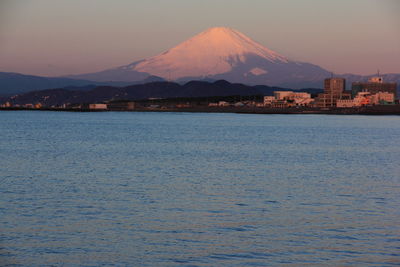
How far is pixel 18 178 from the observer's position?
93.5 feet

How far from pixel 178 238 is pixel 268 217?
3845 millimetres

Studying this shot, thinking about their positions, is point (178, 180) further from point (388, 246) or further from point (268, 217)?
point (388, 246)

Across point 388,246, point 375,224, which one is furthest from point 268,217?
point 388,246

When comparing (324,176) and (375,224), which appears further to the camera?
(324,176)

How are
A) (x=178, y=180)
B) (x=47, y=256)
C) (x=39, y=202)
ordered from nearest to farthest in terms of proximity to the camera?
(x=47, y=256), (x=39, y=202), (x=178, y=180)

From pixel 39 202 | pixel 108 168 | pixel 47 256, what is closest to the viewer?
pixel 47 256

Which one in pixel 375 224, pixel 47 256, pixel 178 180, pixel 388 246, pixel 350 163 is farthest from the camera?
pixel 350 163

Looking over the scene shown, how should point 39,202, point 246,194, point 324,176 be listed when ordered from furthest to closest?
Result: point 324,176 → point 246,194 → point 39,202

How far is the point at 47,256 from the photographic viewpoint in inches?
568

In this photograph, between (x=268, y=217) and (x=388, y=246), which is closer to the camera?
(x=388, y=246)

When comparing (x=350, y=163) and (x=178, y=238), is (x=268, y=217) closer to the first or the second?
(x=178, y=238)

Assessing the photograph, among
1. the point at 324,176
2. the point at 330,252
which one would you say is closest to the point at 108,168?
the point at 324,176

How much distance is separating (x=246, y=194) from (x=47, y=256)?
10614mm

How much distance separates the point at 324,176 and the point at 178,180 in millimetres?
7594
